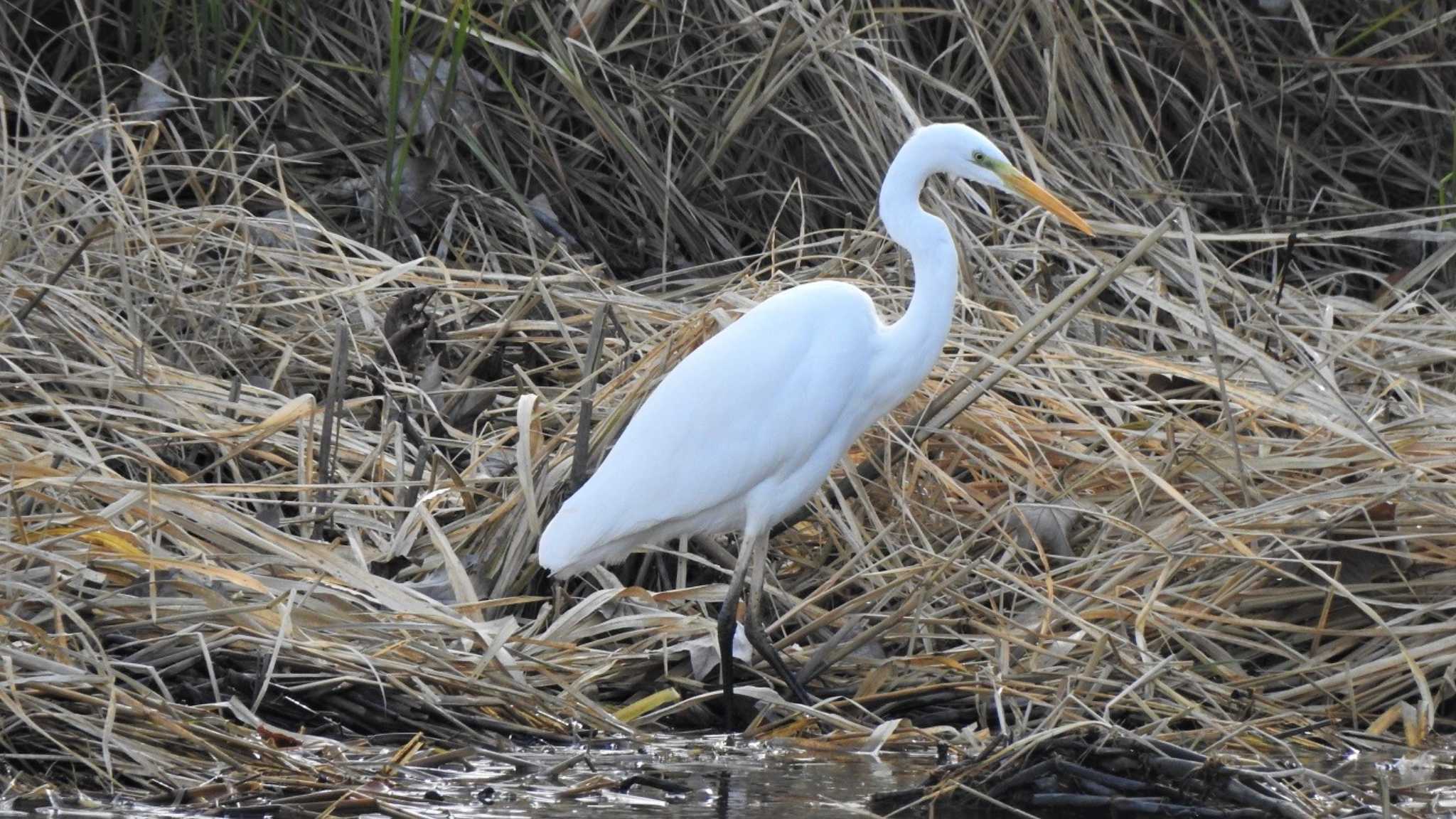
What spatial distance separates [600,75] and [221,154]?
122 centimetres

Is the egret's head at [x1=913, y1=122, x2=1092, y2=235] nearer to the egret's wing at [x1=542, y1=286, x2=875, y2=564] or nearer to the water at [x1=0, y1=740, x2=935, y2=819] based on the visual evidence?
the egret's wing at [x1=542, y1=286, x2=875, y2=564]

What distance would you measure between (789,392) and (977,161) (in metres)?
0.61

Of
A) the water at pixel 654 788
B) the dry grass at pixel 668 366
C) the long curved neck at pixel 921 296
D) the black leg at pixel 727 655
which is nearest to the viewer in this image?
the water at pixel 654 788

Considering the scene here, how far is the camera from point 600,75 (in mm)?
5910

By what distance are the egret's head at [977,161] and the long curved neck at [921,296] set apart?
0.07 m

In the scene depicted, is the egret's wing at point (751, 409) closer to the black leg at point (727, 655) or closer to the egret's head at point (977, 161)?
the black leg at point (727, 655)

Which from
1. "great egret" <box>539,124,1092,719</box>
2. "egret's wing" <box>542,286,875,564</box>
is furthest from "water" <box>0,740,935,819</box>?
"egret's wing" <box>542,286,875,564</box>

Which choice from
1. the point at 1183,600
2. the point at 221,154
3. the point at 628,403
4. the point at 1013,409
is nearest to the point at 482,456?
the point at 628,403

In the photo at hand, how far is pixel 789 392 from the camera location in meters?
3.66

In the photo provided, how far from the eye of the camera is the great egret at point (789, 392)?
3.64m

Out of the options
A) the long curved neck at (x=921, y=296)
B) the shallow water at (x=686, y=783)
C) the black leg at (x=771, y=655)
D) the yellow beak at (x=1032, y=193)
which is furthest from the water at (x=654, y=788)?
the yellow beak at (x=1032, y=193)

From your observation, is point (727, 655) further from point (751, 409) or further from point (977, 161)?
point (977, 161)

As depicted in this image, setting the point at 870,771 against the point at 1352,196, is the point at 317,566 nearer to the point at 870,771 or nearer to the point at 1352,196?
the point at 870,771

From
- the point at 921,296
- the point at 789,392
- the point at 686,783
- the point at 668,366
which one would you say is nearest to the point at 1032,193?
the point at 921,296
